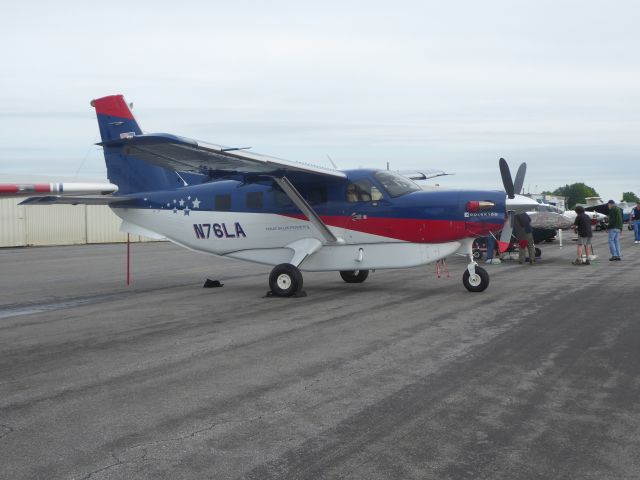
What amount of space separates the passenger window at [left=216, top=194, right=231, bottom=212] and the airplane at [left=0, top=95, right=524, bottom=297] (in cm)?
2

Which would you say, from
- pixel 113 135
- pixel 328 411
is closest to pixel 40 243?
pixel 113 135

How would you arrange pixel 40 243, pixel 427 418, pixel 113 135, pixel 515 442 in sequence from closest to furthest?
pixel 515 442 < pixel 427 418 < pixel 113 135 < pixel 40 243

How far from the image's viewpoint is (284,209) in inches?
577

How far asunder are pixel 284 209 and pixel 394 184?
7.84ft

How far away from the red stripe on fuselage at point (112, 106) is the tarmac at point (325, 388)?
5.75 meters

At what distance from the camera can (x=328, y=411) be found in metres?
5.36

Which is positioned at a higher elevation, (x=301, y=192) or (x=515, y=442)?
(x=301, y=192)

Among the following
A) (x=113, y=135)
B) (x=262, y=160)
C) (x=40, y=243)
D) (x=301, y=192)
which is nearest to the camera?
(x=262, y=160)

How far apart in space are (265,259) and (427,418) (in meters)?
10.1

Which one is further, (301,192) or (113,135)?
(113,135)

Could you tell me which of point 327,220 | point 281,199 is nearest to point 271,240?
point 281,199

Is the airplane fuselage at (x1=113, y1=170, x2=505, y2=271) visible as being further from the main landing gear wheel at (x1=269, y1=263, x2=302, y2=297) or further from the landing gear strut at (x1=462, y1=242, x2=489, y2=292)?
the main landing gear wheel at (x1=269, y1=263, x2=302, y2=297)

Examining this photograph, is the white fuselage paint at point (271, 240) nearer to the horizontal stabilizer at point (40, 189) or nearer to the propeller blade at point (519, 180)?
the propeller blade at point (519, 180)

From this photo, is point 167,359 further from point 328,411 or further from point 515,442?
point 515,442
